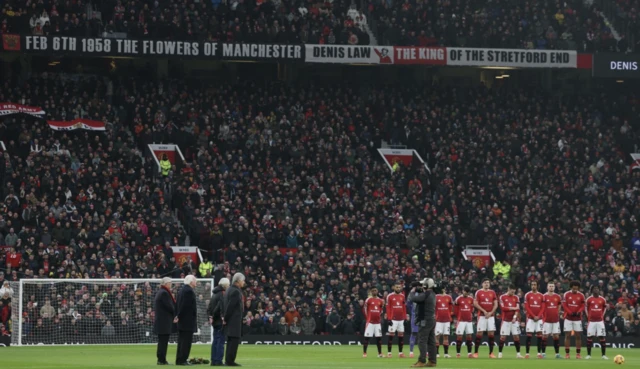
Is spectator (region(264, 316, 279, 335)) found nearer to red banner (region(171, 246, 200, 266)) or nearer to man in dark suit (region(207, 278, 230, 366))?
red banner (region(171, 246, 200, 266))

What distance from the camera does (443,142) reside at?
183 feet

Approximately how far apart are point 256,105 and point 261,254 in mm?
11091

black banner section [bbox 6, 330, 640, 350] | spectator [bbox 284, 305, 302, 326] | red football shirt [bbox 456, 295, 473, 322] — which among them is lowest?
black banner section [bbox 6, 330, 640, 350]

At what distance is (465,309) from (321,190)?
636 inches

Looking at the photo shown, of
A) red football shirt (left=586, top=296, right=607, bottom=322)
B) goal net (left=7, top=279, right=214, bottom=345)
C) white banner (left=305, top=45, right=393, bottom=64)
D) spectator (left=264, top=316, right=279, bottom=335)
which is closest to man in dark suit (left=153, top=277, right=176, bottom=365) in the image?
red football shirt (left=586, top=296, right=607, bottom=322)

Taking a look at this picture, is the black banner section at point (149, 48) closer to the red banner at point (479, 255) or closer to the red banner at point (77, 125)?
the red banner at point (77, 125)

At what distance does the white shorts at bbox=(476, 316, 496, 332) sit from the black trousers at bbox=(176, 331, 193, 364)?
1165cm

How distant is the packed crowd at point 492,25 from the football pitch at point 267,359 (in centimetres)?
2089

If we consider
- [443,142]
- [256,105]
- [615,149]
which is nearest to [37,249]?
[256,105]

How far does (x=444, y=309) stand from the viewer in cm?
3528

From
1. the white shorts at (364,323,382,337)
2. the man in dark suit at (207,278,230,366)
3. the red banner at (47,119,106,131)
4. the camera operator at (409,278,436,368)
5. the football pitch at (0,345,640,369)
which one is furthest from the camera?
the red banner at (47,119,106,131)

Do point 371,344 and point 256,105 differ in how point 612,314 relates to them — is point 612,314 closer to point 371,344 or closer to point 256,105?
point 371,344

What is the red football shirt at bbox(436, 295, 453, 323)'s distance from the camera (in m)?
35.2

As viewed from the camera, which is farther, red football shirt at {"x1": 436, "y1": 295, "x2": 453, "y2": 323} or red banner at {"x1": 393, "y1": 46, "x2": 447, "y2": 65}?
red banner at {"x1": 393, "y1": 46, "x2": 447, "y2": 65}
